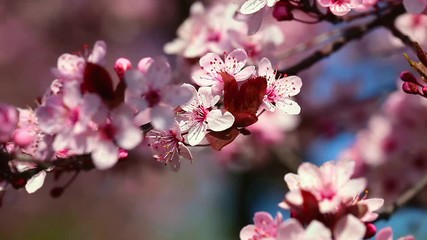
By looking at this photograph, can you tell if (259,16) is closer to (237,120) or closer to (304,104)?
(237,120)

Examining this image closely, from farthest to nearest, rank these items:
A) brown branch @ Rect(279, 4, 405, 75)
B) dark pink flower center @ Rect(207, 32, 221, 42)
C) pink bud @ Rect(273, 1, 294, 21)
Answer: dark pink flower center @ Rect(207, 32, 221, 42)
brown branch @ Rect(279, 4, 405, 75)
pink bud @ Rect(273, 1, 294, 21)

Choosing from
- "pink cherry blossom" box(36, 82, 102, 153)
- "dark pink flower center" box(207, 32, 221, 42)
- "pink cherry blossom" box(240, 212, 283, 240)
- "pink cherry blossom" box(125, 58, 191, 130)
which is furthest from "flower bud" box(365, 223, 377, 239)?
"dark pink flower center" box(207, 32, 221, 42)

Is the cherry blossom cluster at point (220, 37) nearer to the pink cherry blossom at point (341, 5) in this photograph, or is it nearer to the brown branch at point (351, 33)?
the brown branch at point (351, 33)

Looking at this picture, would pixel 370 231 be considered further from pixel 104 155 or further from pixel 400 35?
pixel 400 35

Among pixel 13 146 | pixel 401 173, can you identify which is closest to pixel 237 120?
pixel 13 146

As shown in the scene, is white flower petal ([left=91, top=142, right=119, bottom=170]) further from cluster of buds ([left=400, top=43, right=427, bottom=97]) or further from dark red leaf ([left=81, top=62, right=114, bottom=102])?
cluster of buds ([left=400, top=43, right=427, bottom=97])

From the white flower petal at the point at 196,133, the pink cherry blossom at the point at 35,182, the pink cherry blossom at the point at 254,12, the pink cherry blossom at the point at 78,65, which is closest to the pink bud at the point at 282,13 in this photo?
the pink cherry blossom at the point at 254,12

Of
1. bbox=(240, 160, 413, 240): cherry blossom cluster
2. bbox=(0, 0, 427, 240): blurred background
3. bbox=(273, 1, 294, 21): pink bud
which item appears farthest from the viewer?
bbox=(0, 0, 427, 240): blurred background
